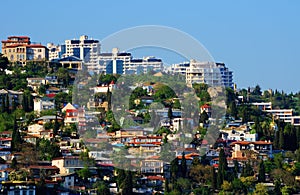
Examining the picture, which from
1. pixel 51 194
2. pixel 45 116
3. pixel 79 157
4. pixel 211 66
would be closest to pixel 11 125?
pixel 45 116

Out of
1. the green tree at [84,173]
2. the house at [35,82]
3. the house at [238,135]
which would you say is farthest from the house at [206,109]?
the green tree at [84,173]

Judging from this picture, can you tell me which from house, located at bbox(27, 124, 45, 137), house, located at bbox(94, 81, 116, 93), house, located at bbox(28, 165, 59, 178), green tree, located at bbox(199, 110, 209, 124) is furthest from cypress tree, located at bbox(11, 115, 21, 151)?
house, located at bbox(94, 81, 116, 93)

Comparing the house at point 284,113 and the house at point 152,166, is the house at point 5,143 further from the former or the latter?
the house at point 284,113

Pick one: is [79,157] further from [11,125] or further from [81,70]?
[81,70]

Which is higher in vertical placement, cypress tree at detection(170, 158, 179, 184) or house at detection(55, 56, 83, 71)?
house at detection(55, 56, 83, 71)

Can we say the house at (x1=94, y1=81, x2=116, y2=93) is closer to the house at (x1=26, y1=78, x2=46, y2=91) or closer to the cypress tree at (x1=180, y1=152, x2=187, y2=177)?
the house at (x1=26, y1=78, x2=46, y2=91)
